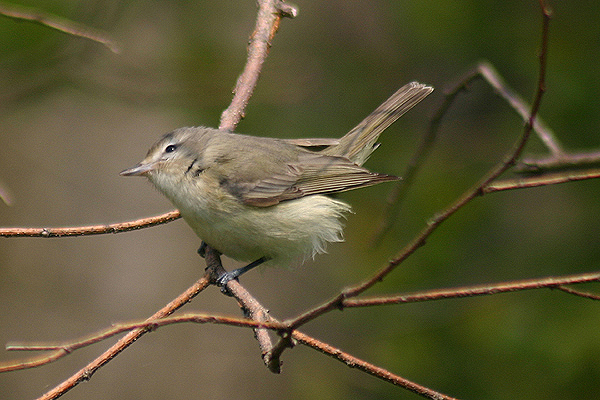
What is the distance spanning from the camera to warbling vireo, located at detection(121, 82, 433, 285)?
10.2 feet

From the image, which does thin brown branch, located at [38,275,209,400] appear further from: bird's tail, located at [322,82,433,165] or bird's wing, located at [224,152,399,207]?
bird's tail, located at [322,82,433,165]

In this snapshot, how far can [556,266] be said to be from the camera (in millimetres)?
3965

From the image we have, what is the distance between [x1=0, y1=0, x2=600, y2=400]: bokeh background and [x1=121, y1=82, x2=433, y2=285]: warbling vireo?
2.94 ft

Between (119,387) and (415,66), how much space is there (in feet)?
16.6

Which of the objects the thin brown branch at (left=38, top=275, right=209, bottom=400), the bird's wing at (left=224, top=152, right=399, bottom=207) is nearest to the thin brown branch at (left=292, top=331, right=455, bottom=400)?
the thin brown branch at (left=38, top=275, right=209, bottom=400)

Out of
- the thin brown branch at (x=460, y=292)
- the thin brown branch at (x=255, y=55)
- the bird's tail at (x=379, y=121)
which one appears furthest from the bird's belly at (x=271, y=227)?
the thin brown branch at (x=460, y=292)

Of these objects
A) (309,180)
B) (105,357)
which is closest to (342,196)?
(309,180)

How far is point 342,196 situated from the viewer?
4.40m

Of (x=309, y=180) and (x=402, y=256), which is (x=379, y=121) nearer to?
(x=309, y=180)

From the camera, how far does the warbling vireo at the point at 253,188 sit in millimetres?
3100

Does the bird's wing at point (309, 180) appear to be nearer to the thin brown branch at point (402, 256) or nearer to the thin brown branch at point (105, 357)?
the thin brown branch at point (105, 357)

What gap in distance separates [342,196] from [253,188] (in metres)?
1.28

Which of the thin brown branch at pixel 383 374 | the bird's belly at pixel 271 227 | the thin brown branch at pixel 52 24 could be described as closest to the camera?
the thin brown branch at pixel 383 374

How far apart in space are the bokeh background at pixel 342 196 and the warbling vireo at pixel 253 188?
35.3 inches
